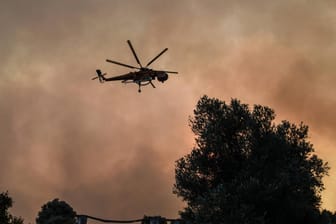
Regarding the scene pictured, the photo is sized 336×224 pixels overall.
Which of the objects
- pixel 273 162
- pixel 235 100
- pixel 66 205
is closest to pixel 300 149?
pixel 273 162

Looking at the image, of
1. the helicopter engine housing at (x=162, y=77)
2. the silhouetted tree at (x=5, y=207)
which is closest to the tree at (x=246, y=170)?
the helicopter engine housing at (x=162, y=77)

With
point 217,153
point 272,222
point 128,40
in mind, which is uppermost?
point 128,40

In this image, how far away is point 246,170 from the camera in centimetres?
3703

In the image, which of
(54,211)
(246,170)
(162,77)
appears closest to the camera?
(246,170)

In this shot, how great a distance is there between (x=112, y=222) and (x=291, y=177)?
15.3 meters

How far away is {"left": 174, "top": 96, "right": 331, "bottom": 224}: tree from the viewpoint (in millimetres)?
34688

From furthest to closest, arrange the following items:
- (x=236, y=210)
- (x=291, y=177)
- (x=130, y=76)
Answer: (x=130, y=76), (x=291, y=177), (x=236, y=210)

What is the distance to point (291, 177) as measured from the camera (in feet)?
118

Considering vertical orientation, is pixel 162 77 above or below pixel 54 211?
above

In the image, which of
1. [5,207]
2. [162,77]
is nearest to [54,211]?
[5,207]

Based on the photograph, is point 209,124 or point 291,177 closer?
point 291,177

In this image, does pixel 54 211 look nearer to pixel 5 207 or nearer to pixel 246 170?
pixel 5 207

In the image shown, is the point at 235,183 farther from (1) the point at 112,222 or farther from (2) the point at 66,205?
(2) the point at 66,205

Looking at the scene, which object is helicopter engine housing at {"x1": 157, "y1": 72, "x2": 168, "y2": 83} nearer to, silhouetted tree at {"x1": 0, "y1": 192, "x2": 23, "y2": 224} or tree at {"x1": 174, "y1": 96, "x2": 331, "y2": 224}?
tree at {"x1": 174, "y1": 96, "x2": 331, "y2": 224}
